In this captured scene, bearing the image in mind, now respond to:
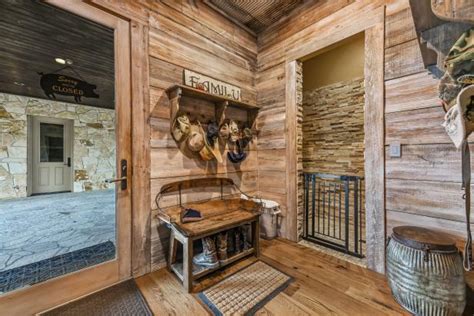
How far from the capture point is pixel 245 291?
1.49m

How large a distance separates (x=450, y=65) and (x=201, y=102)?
1896 mm

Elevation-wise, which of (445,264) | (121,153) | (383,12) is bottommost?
(445,264)

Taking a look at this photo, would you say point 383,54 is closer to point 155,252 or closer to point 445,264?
point 445,264

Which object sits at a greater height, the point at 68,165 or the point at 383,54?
the point at 383,54

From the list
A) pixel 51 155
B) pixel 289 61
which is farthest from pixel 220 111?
pixel 51 155

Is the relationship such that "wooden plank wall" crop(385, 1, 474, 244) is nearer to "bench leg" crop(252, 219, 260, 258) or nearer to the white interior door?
"bench leg" crop(252, 219, 260, 258)

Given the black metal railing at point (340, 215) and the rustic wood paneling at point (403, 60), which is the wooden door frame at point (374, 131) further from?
the black metal railing at point (340, 215)

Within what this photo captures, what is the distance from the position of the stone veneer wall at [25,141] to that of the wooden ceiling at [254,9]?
10.3 feet

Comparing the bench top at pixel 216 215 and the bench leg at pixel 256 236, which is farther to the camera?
the bench leg at pixel 256 236

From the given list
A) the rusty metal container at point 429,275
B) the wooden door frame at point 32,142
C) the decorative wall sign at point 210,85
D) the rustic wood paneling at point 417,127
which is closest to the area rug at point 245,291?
the rusty metal container at point 429,275

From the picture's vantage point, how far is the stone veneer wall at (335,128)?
3037 mm

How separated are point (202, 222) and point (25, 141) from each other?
5.22m

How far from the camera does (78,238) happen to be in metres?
2.28

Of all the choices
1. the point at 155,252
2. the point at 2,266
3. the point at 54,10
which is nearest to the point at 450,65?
the point at 155,252
